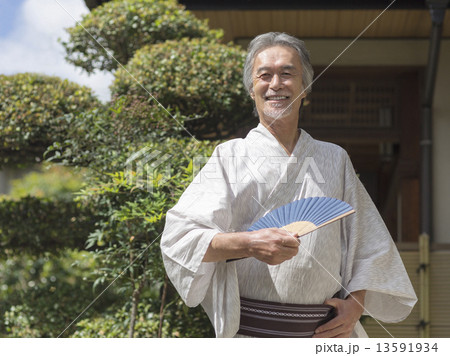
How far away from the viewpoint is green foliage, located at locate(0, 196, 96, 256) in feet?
12.6

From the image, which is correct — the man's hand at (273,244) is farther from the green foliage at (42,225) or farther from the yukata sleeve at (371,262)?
the green foliage at (42,225)

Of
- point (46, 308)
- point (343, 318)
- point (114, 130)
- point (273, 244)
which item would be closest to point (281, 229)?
point (273, 244)

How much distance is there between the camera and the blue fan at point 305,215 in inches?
60.9

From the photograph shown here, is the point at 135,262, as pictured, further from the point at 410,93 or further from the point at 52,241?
the point at 410,93

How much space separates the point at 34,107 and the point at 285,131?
226 cm

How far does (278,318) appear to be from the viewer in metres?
1.65

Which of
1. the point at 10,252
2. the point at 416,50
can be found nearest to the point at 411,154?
the point at 416,50

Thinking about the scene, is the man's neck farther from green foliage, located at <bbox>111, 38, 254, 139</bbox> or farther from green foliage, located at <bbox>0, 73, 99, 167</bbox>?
green foliage, located at <bbox>0, 73, 99, 167</bbox>

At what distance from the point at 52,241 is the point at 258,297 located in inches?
102

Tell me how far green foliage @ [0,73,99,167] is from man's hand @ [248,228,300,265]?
2.36m

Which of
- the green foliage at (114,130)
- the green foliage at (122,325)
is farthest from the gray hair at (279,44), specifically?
the green foliage at (122,325)

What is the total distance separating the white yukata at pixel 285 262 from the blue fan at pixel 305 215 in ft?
0.28
